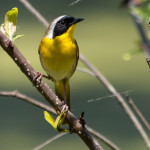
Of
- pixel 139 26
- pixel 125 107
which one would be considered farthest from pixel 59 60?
pixel 139 26

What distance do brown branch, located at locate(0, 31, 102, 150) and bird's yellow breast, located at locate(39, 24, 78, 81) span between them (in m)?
0.65

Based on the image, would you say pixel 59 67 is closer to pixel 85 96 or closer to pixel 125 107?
pixel 125 107

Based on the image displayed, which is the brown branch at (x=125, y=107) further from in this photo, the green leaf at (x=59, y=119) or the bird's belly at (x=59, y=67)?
the bird's belly at (x=59, y=67)

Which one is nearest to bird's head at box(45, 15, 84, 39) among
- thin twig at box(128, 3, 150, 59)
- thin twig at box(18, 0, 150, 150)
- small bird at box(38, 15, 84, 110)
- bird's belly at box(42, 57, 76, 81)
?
small bird at box(38, 15, 84, 110)

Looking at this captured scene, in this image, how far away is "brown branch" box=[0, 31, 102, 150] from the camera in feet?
2.28

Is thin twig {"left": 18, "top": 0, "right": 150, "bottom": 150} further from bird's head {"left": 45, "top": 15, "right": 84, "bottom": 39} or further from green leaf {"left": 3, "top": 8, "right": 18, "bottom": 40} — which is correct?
bird's head {"left": 45, "top": 15, "right": 84, "bottom": 39}

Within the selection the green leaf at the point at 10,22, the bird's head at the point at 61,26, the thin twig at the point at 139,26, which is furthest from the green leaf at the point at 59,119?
the bird's head at the point at 61,26

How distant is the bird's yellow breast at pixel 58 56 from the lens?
142 cm

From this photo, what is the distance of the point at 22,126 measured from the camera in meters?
3.80

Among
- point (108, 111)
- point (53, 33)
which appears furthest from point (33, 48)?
point (53, 33)

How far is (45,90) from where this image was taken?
0.74 meters

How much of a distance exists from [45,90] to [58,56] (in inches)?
28.7

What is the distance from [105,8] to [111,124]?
228 cm

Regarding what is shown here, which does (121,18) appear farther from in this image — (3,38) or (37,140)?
(3,38)
